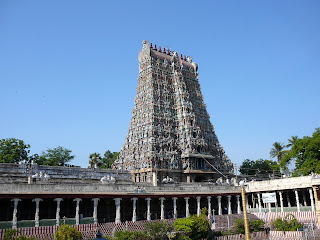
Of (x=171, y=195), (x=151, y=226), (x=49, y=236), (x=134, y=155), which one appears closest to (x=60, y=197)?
(x=49, y=236)

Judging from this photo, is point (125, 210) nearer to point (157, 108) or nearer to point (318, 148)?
point (157, 108)

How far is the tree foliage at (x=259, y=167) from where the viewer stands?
9538 centimetres

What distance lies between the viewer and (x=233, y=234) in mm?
34031

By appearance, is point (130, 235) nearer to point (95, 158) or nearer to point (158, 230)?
point (158, 230)

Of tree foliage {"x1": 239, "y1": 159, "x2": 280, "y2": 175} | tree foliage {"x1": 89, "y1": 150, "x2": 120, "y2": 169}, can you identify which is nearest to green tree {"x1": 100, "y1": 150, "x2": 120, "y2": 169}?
tree foliage {"x1": 89, "y1": 150, "x2": 120, "y2": 169}

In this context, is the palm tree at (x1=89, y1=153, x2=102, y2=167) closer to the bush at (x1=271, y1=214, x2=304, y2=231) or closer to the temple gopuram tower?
the temple gopuram tower

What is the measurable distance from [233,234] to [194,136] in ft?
116

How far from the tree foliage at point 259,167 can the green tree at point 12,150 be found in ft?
204

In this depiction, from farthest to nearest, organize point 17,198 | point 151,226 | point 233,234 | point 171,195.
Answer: point 171,195 → point 233,234 → point 17,198 → point 151,226

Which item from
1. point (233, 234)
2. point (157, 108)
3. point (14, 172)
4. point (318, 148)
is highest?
point (157, 108)

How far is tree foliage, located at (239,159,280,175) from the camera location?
313 feet

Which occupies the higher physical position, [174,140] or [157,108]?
[157,108]

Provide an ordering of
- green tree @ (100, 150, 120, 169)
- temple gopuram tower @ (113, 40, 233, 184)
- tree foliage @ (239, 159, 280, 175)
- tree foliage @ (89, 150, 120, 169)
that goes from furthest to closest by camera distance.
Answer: green tree @ (100, 150, 120, 169)
tree foliage @ (239, 159, 280, 175)
tree foliage @ (89, 150, 120, 169)
temple gopuram tower @ (113, 40, 233, 184)

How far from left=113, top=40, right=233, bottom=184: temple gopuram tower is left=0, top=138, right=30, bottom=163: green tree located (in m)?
21.3
